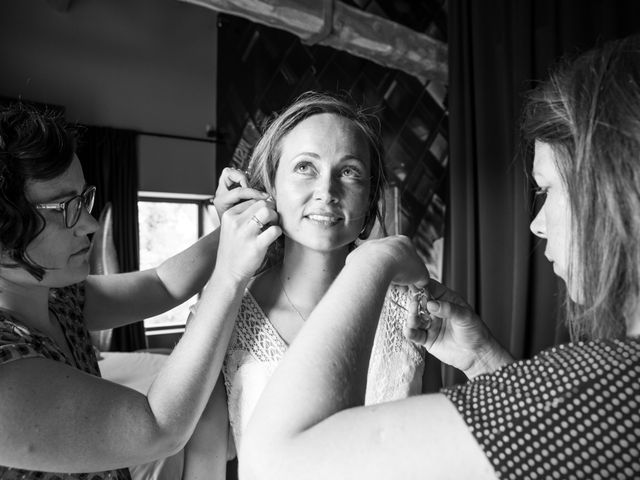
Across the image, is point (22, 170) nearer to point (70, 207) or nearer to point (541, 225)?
point (70, 207)

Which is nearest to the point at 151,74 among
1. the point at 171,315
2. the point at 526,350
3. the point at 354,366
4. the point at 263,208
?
the point at 171,315

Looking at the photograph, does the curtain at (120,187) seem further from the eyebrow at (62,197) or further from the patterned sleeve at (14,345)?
the patterned sleeve at (14,345)

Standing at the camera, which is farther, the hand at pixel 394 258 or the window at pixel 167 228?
the window at pixel 167 228

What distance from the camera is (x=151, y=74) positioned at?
4836mm

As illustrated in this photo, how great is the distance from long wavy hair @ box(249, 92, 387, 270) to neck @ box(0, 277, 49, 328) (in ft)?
1.61

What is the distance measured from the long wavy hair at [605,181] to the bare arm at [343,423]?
0.72 ft

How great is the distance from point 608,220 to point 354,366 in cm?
30

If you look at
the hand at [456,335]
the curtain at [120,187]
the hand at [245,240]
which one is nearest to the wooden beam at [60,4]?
the curtain at [120,187]

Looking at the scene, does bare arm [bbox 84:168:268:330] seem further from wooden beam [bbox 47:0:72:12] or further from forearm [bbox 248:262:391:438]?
wooden beam [bbox 47:0:72:12]

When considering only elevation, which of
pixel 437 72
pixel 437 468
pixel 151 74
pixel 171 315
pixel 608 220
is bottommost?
pixel 171 315

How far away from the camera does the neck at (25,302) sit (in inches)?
31.5

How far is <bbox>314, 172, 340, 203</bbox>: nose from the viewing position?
1.02 metres

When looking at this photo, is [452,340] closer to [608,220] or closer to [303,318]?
[303,318]

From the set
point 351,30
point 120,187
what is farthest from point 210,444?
point 120,187
